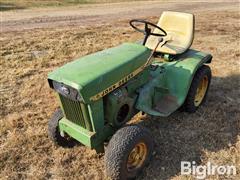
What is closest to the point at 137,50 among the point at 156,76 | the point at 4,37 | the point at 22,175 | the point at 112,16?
the point at 156,76

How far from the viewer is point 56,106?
5.62 m

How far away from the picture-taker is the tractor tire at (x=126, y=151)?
11.8ft

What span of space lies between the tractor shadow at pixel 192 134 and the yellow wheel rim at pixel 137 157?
181 mm

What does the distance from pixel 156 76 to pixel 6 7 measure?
14.2 m

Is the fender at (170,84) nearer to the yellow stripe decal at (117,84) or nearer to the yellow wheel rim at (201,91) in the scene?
the yellow stripe decal at (117,84)

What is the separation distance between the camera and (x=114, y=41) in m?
9.19

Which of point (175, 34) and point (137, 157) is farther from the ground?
point (175, 34)

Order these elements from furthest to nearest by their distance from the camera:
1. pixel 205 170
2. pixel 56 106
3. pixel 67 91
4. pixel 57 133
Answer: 1. pixel 56 106
2. pixel 57 133
3. pixel 205 170
4. pixel 67 91

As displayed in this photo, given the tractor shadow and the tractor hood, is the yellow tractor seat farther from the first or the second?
the tractor shadow

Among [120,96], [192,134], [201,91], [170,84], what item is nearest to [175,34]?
[170,84]

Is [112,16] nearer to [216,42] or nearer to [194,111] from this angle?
[216,42]

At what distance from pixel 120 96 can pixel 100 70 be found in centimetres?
44

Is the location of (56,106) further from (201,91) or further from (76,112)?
(201,91)

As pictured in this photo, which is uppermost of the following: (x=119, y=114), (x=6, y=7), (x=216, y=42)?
(x=119, y=114)
